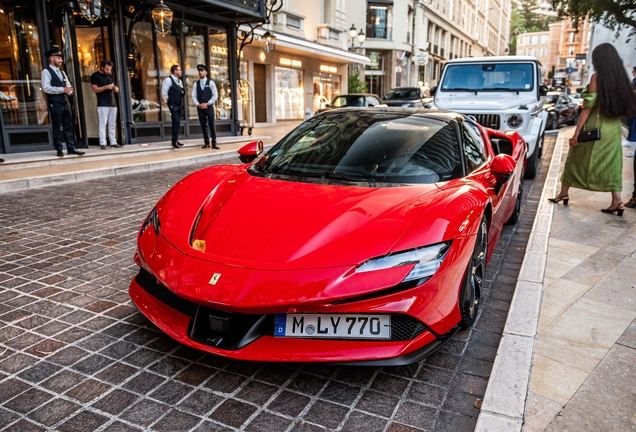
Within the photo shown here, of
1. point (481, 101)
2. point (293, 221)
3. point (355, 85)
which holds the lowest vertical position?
point (293, 221)

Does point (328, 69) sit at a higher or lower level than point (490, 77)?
higher

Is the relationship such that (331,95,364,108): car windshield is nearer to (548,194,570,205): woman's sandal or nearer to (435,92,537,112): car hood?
(435,92,537,112): car hood

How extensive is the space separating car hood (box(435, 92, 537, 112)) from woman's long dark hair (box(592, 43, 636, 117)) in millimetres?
2792

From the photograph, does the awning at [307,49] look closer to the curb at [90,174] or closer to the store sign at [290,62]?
the store sign at [290,62]

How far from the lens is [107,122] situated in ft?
39.1

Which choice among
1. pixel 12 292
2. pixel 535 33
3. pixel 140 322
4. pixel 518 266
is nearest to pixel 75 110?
pixel 12 292

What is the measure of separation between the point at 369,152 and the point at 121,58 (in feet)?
36.6

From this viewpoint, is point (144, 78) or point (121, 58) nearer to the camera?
point (121, 58)

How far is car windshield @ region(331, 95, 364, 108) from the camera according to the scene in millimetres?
17641

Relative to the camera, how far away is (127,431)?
2.05m

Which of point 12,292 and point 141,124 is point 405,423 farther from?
point 141,124

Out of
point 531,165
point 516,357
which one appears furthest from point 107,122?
point 516,357

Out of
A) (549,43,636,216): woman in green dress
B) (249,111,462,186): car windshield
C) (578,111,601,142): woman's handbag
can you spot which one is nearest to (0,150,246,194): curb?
(249,111,462,186): car windshield

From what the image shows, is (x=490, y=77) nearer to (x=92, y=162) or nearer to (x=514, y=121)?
(x=514, y=121)
